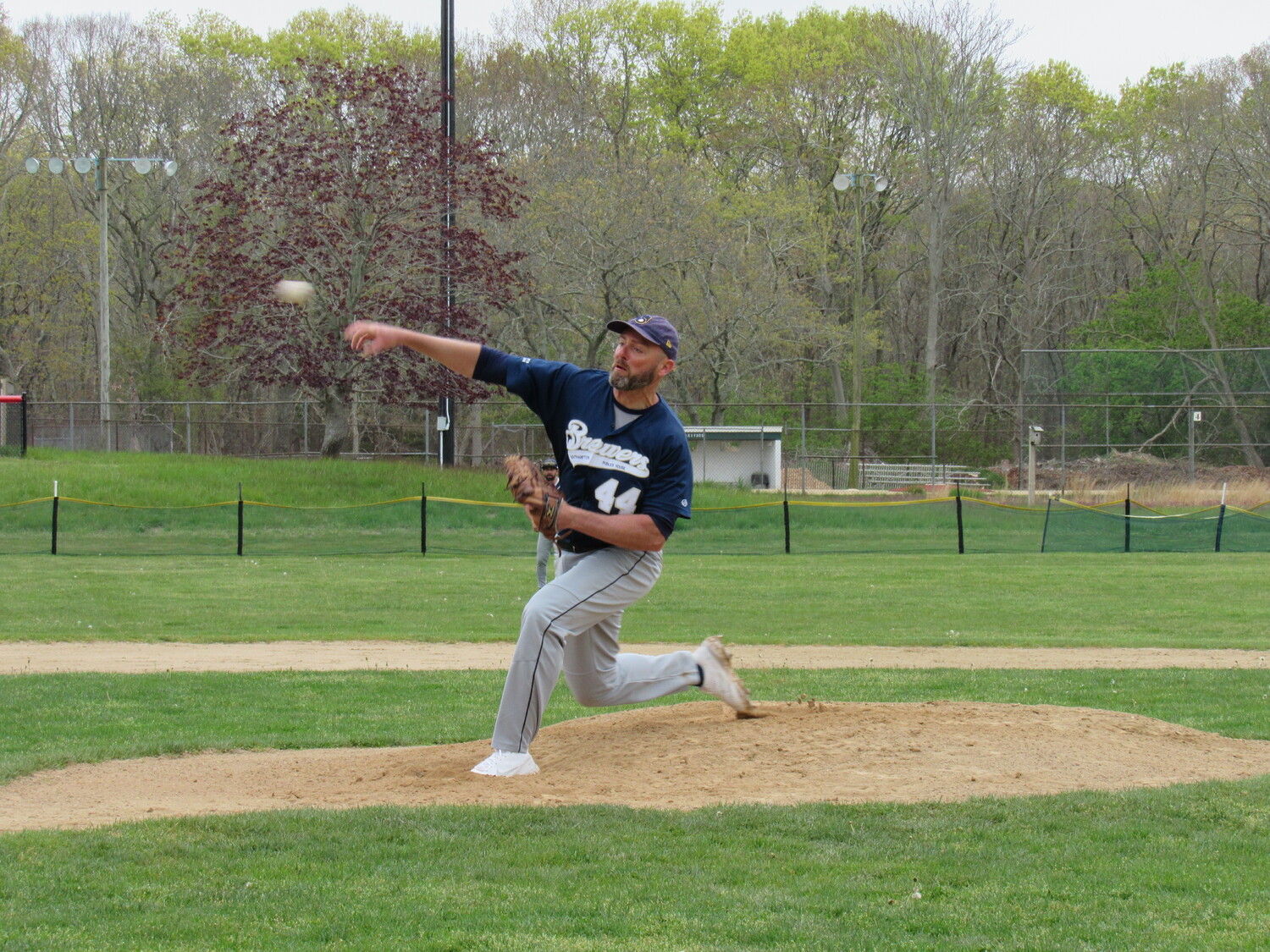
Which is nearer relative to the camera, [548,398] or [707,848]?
[707,848]

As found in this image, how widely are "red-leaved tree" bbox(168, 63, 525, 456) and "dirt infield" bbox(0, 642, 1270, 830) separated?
22997 mm

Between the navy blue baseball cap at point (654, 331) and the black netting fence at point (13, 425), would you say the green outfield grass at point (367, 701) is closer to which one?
the navy blue baseball cap at point (654, 331)

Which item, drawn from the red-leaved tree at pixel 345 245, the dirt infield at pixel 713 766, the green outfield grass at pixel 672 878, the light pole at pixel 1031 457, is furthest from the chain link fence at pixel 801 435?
the green outfield grass at pixel 672 878

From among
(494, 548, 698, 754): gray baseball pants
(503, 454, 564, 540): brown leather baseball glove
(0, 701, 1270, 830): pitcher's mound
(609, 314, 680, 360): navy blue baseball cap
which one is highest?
(609, 314, 680, 360): navy blue baseball cap

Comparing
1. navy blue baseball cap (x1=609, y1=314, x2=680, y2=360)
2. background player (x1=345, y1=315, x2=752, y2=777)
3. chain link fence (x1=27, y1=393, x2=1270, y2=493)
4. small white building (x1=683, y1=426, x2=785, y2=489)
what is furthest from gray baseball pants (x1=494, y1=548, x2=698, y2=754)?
small white building (x1=683, y1=426, x2=785, y2=489)

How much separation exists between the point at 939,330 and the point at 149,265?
31.0 metres

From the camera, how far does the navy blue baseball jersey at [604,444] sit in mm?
5613

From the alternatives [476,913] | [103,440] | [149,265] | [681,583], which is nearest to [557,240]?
[103,440]

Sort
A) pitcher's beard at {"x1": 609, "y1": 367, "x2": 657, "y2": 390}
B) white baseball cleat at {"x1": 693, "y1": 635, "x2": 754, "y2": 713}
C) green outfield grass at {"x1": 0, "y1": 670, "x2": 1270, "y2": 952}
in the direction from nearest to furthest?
green outfield grass at {"x1": 0, "y1": 670, "x2": 1270, "y2": 952}, pitcher's beard at {"x1": 609, "y1": 367, "x2": 657, "y2": 390}, white baseball cleat at {"x1": 693, "y1": 635, "x2": 754, "y2": 713}

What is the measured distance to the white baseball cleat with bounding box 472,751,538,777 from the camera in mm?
5719

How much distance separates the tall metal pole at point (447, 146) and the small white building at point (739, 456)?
7.64m

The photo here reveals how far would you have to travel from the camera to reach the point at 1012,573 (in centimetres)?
1947

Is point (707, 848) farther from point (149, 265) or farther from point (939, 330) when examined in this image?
point (939, 330)

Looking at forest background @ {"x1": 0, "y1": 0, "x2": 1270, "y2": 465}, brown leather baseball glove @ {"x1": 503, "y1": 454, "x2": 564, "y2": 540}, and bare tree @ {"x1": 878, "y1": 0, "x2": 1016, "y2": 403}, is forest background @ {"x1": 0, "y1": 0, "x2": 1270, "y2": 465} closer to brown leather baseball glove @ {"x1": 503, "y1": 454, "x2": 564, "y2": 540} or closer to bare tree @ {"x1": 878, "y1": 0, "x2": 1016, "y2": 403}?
bare tree @ {"x1": 878, "y1": 0, "x2": 1016, "y2": 403}
